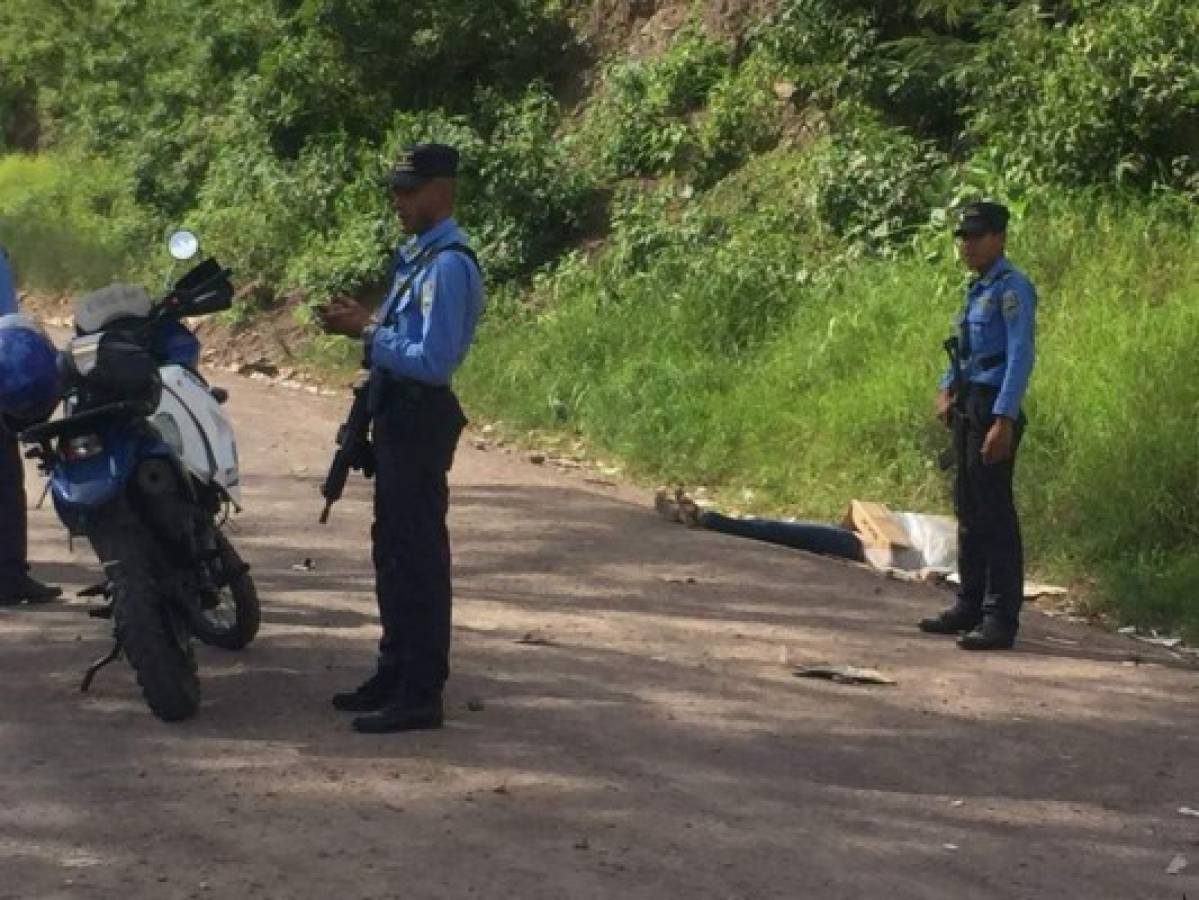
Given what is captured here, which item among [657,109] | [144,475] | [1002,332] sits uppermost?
[657,109]

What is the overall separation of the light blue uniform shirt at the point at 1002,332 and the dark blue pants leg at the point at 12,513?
12.6 feet

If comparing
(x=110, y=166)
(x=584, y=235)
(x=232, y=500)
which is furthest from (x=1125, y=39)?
(x=110, y=166)

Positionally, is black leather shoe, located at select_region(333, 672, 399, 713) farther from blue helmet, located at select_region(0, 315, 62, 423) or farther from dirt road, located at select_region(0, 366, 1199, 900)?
blue helmet, located at select_region(0, 315, 62, 423)

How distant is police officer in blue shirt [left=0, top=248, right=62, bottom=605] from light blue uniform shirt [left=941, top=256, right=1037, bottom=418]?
150 inches

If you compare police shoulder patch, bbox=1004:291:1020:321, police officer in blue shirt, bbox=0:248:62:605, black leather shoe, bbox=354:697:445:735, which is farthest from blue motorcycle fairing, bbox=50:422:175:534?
police shoulder patch, bbox=1004:291:1020:321

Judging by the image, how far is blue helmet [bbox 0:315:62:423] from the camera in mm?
7570

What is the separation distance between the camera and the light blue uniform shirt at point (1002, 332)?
888 cm

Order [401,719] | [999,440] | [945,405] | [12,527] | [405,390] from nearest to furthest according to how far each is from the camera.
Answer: [405,390], [401,719], [999,440], [945,405], [12,527]

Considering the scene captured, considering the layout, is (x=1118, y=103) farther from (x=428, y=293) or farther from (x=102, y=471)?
(x=102, y=471)

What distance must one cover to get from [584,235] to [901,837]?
14.2 m

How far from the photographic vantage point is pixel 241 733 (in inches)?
287

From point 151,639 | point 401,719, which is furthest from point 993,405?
point 151,639

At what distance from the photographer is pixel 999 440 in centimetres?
888

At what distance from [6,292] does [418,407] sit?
3088mm
